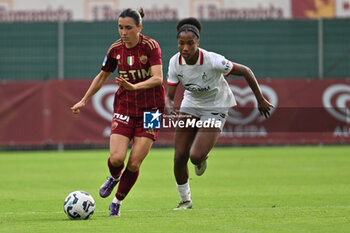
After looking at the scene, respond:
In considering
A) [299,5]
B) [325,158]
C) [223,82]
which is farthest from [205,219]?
[299,5]

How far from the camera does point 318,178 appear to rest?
14383 millimetres

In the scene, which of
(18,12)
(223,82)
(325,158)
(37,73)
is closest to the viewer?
(223,82)

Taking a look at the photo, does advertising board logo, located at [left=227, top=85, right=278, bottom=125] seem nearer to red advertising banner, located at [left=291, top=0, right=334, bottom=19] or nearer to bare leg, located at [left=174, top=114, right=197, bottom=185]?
red advertising banner, located at [left=291, top=0, right=334, bottom=19]

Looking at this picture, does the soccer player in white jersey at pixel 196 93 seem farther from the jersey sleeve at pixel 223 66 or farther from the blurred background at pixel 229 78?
the blurred background at pixel 229 78

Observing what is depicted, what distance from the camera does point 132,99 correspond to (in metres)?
9.04

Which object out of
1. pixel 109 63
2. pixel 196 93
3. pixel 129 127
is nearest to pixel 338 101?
pixel 196 93

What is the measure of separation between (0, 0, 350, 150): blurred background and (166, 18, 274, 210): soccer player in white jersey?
13224mm

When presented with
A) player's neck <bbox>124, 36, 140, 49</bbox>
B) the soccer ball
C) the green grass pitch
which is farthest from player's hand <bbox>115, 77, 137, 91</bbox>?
the green grass pitch

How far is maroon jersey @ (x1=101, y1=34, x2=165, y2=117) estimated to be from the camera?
350 inches

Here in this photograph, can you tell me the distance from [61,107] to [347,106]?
9.02m

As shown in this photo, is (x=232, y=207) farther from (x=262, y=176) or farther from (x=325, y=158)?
(x=325, y=158)

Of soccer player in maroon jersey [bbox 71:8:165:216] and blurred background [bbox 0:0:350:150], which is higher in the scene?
soccer player in maroon jersey [bbox 71:8:165:216]

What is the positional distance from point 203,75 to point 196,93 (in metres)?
0.36

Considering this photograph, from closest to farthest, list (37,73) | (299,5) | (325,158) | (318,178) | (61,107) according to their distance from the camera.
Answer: (318,178), (325,158), (61,107), (37,73), (299,5)
